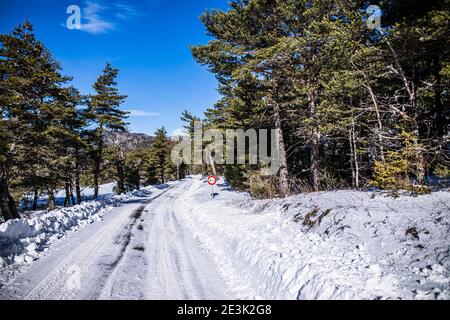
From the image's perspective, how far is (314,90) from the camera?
42.4 feet

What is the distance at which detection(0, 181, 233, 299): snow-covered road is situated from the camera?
5.02 meters

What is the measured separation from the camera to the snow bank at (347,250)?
4048mm

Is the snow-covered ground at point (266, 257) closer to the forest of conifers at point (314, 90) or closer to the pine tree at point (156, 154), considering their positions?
the forest of conifers at point (314, 90)

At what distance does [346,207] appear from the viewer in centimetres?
742

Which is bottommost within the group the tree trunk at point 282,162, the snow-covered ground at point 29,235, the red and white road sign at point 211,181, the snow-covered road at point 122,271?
the snow-covered road at point 122,271

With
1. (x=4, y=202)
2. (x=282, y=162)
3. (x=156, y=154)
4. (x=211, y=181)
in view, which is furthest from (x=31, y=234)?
(x=156, y=154)

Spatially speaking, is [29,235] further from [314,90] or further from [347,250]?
[314,90]

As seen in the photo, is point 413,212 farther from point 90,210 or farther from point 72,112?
point 72,112

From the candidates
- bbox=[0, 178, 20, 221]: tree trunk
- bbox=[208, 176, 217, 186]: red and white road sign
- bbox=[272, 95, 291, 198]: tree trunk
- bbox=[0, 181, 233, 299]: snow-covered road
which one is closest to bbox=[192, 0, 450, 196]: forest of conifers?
bbox=[272, 95, 291, 198]: tree trunk

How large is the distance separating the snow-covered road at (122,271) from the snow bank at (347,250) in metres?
0.72

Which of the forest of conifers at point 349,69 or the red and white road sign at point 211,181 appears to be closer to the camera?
the forest of conifers at point 349,69

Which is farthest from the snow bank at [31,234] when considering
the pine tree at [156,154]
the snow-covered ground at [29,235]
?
the pine tree at [156,154]

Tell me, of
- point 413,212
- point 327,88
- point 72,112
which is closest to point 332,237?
point 413,212

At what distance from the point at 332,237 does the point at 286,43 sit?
25.9ft
